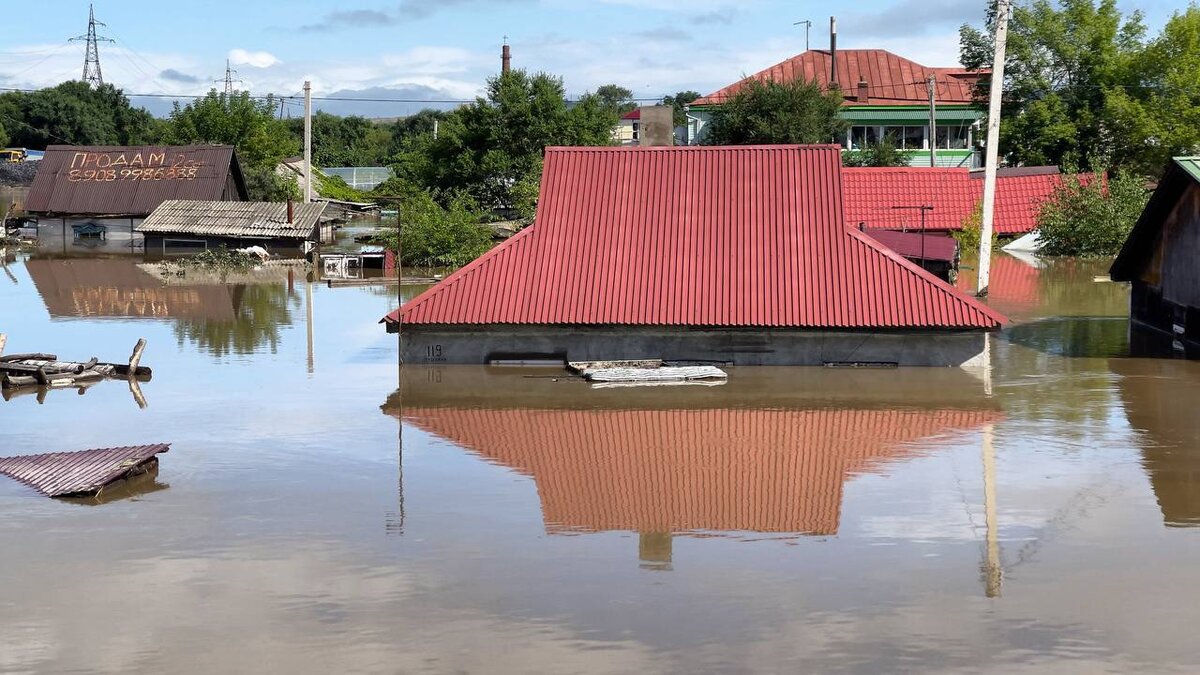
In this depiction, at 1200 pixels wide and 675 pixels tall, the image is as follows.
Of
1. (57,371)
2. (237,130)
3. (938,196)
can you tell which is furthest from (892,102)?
(57,371)

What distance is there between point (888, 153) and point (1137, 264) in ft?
126

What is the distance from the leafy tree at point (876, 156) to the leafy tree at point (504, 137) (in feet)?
48.8

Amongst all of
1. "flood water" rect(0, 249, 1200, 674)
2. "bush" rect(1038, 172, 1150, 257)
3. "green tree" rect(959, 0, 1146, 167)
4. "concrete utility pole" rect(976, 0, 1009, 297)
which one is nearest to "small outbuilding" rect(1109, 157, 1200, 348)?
"flood water" rect(0, 249, 1200, 674)

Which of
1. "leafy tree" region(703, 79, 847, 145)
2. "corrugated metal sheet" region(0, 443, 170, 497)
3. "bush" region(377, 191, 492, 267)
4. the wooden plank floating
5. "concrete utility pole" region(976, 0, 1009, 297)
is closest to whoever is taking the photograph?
"corrugated metal sheet" region(0, 443, 170, 497)

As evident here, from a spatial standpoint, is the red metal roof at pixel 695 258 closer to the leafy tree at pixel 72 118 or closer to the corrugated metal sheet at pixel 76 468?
the corrugated metal sheet at pixel 76 468

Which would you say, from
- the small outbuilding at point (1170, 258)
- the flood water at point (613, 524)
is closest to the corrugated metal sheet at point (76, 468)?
the flood water at point (613, 524)

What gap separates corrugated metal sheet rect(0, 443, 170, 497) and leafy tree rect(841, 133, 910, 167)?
53.9m

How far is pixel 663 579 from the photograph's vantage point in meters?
15.0

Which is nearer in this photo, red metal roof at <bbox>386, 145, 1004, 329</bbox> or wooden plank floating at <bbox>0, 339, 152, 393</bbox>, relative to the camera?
wooden plank floating at <bbox>0, 339, 152, 393</bbox>

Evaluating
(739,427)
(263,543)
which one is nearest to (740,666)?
(263,543)

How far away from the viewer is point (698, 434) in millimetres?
22594

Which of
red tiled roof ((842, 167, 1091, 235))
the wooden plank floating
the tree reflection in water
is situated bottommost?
the wooden plank floating

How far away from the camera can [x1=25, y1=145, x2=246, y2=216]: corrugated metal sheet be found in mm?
60906

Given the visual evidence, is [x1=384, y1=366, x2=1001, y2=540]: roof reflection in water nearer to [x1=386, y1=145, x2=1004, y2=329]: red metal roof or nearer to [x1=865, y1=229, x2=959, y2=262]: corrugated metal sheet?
[x1=386, y1=145, x2=1004, y2=329]: red metal roof
